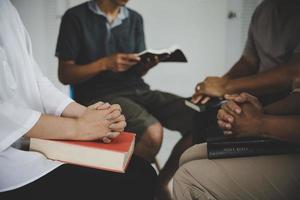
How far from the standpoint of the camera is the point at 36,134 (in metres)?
0.87

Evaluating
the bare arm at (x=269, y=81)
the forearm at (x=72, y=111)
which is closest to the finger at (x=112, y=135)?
the forearm at (x=72, y=111)

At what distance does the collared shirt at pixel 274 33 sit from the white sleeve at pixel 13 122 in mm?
813

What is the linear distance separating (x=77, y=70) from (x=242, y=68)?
23.6 inches

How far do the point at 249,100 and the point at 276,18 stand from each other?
1.22 feet

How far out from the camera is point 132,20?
1264 mm

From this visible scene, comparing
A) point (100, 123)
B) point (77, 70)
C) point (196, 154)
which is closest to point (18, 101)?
point (100, 123)

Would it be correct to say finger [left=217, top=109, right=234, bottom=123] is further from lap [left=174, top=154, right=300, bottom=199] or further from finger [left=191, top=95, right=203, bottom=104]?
finger [left=191, top=95, right=203, bottom=104]

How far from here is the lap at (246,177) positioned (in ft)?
3.06

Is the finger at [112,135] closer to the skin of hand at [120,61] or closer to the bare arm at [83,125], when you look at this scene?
the bare arm at [83,125]

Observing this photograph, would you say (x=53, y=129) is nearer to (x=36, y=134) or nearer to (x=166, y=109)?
(x=36, y=134)

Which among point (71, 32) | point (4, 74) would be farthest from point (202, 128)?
point (4, 74)

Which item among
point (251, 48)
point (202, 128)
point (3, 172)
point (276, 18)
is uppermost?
point (276, 18)

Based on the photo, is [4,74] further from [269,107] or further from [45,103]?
[269,107]

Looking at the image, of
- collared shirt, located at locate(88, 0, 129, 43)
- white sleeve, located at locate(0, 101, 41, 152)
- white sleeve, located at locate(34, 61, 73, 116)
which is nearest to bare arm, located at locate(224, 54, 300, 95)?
collared shirt, located at locate(88, 0, 129, 43)
